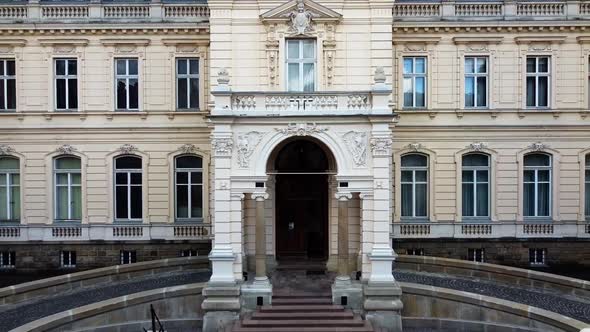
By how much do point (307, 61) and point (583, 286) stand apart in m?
12.8

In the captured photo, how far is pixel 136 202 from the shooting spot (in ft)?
90.3

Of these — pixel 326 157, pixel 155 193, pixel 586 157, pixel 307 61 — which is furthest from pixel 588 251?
pixel 155 193

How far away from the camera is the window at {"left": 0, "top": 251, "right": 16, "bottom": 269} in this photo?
26961 millimetres

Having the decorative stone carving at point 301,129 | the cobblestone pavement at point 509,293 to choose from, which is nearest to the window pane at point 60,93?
the decorative stone carving at point 301,129

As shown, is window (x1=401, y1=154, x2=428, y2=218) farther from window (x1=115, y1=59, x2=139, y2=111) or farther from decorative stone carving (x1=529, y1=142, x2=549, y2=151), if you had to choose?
window (x1=115, y1=59, x2=139, y2=111)

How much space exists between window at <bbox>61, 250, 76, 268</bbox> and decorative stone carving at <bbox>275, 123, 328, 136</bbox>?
42.3 feet

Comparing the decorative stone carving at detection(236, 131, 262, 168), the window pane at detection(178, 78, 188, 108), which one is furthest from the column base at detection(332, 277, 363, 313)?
the window pane at detection(178, 78, 188, 108)

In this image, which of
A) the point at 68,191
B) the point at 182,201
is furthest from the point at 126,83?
the point at 182,201

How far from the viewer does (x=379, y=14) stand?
2316cm

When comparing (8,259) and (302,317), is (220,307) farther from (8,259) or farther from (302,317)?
(8,259)

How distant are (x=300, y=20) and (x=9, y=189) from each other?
50.1 ft

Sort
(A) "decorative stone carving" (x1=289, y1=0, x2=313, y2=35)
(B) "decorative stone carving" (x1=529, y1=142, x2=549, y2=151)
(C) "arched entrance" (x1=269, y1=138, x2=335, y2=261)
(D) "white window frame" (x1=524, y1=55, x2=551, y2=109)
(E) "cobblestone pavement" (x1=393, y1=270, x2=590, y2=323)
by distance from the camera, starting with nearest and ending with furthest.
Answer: (E) "cobblestone pavement" (x1=393, y1=270, x2=590, y2=323)
(A) "decorative stone carving" (x1=289, y1=0, x2=313, y2=35)
(C) "arched entrance" (x1=269, y1=138, x2=335, y2=261)
(B) "decorative stone carving" (x1=529, y1=142, x2=549, y2=151)
(D) "white window frame" (x1=524, y1=55, x2=551, y2=109)

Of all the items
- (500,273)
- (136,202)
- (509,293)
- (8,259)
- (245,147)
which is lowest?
(509,293)

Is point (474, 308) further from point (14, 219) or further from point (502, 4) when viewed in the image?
point (14, 219)
